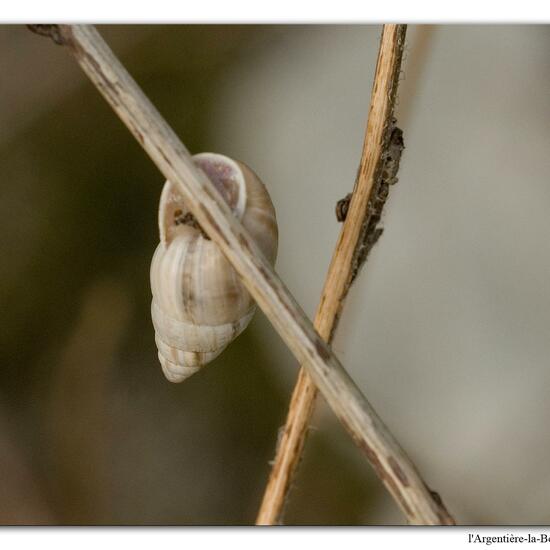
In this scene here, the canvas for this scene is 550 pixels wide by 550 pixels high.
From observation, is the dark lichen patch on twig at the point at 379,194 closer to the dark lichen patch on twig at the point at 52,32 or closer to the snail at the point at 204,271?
the snail at the point at 204,271

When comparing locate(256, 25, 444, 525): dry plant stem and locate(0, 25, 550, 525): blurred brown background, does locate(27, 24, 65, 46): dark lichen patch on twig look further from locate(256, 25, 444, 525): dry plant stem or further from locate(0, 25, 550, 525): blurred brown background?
locate(0, 25, 550, 525): blurred brown background

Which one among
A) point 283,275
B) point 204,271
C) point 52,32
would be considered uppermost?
point 52,32

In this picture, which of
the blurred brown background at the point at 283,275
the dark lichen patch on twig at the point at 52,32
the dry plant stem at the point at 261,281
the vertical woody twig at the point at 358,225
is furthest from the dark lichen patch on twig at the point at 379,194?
the blurred brown background at the point at 283,275

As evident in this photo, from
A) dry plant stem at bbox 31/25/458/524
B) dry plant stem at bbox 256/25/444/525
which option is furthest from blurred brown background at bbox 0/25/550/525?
dry plant stem at bbox 31/25/458/524

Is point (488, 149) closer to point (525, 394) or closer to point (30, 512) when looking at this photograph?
point (525, 394)

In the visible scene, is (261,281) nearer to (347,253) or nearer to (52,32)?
(347,253)

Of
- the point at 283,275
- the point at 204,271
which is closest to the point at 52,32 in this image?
the point at 204,271
